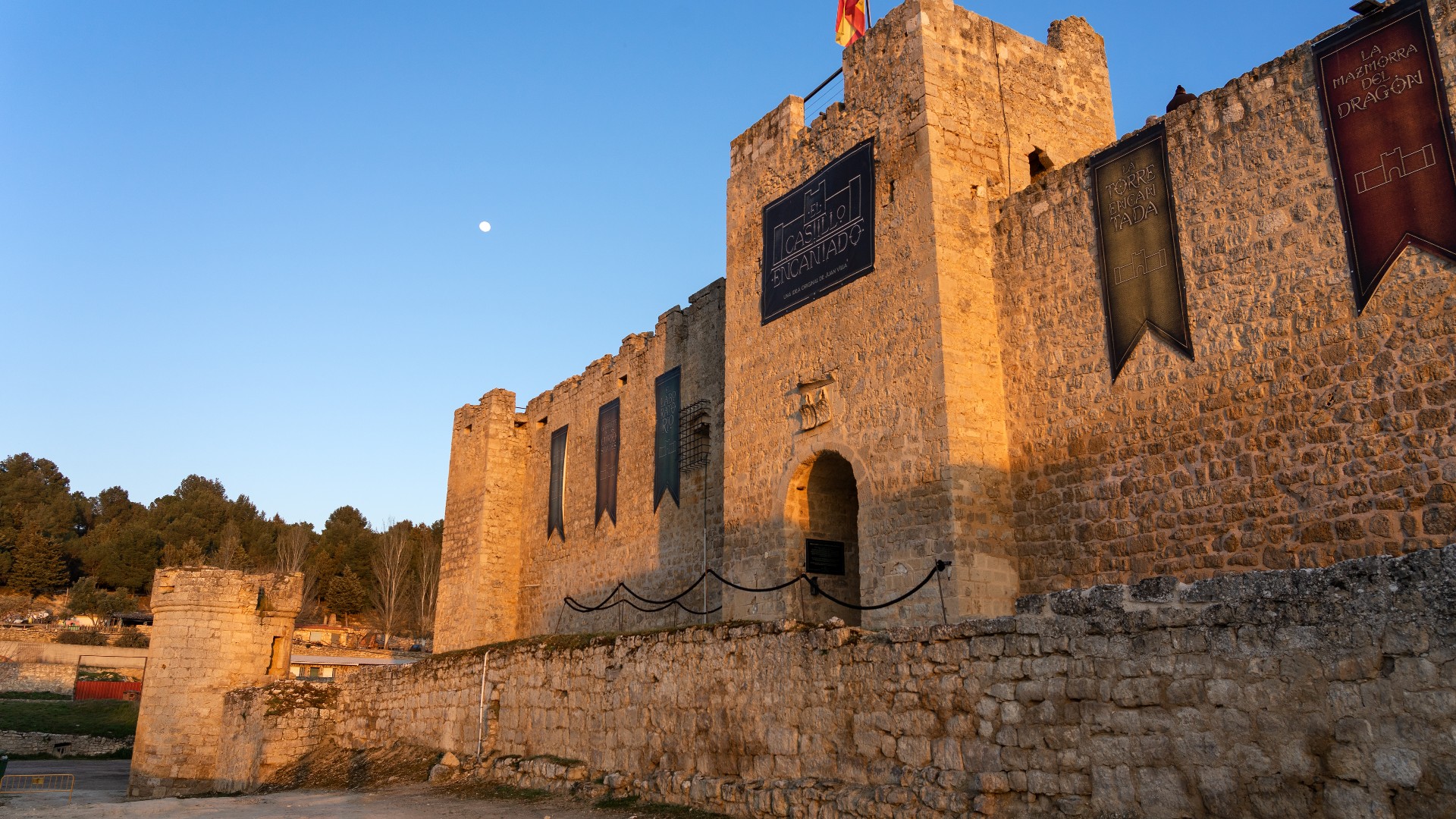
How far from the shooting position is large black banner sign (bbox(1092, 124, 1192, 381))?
9.30 m

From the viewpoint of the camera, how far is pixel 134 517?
54.3 meters

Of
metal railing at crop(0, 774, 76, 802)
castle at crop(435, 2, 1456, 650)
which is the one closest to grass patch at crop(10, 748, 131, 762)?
metal railing at crop(0, 774, 76, 802)

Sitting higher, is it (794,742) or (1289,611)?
(1289,611)

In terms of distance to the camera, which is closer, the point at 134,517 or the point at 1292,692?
the point at 1292,692

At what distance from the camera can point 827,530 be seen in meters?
12.2

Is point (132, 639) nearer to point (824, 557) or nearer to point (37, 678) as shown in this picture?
point (37, 678)

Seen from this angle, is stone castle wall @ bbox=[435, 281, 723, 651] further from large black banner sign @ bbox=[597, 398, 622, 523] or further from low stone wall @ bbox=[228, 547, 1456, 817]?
low stone wall @ bbox=[228, 547, 1456, 817]

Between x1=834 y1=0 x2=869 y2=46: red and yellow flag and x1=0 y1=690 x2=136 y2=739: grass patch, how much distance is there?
21.9 m

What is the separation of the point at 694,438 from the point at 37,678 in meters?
27.4

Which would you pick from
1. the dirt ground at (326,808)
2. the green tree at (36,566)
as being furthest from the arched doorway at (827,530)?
the green tree at (36,566)

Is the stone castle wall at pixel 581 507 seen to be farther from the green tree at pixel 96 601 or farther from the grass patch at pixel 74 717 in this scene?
the green tree at pixel 96 601

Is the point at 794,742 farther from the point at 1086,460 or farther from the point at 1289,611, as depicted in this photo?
the point at 1086,460

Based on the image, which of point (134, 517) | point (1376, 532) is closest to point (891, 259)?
point (1376, 532)

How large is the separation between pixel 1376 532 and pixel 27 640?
1558 inches
